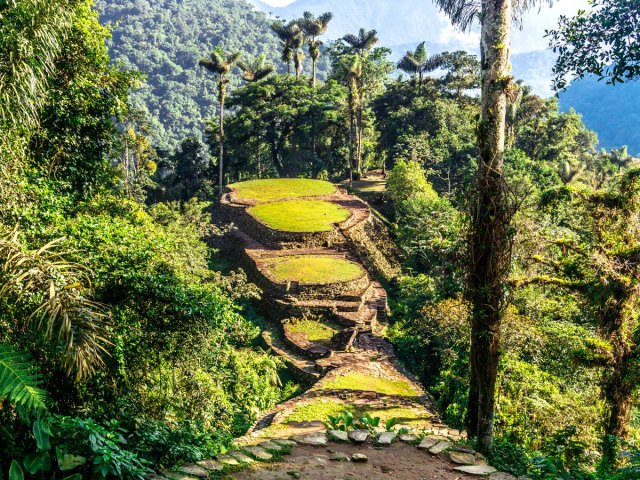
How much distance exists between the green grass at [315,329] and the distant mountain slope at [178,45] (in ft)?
178

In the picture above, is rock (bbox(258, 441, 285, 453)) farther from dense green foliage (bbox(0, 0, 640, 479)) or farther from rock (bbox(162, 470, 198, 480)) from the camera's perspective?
rock (bbox(162, 470, 198, 480))

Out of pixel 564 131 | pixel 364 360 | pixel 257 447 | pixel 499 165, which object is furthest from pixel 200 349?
pixel 564 131

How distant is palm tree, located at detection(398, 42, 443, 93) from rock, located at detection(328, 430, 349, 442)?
36210mm

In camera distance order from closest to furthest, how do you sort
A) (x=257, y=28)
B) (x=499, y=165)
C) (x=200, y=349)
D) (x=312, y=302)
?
(x=499, y=165), (x=200, y=349), (x=312, y=302), (x=257, y=28)

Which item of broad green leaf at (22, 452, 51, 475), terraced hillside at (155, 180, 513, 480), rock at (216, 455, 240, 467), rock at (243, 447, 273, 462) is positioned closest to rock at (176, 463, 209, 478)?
terraced hillside at (155, 180, 513, 480)

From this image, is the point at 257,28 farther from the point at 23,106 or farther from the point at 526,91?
the point at 23,106

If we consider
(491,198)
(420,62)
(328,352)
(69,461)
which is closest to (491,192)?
(491,198)

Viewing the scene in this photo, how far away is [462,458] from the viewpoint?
17.8 ft

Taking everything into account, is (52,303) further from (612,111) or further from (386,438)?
(612,111)

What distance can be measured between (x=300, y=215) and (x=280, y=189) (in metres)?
5.39

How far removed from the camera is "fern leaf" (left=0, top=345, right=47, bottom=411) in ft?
11.4

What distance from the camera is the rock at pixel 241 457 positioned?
4.89 meters

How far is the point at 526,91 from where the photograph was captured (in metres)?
35.8

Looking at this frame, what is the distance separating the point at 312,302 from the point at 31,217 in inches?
513
